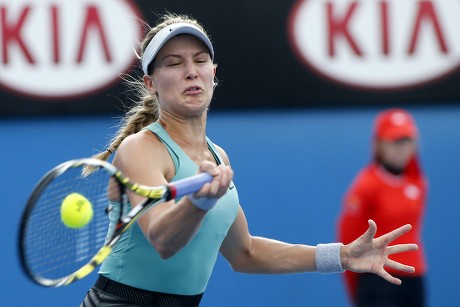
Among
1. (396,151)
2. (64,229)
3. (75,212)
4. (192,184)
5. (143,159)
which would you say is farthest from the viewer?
(396,151)

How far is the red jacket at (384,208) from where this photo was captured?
4.98 metres

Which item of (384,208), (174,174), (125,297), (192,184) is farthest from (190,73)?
(384,208)

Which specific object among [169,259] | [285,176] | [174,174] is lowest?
[169,259]

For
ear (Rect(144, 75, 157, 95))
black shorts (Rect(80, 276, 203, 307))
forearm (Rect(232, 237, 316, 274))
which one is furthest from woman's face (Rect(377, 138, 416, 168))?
black shorts (Rect(80, 276, 203, 307))

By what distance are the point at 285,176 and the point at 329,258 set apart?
2.38 m

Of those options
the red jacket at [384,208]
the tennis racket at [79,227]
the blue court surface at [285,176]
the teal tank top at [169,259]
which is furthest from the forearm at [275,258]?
the blue court surface at [285,176]

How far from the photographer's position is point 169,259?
320cm

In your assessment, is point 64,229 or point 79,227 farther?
point 64,229

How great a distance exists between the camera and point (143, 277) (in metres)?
3.21

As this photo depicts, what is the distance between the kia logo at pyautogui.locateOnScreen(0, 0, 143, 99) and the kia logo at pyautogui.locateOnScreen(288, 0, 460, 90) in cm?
93

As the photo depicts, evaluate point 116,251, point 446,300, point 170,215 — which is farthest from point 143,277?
point 446,300

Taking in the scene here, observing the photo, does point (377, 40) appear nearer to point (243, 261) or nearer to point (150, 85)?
point (243, 261)

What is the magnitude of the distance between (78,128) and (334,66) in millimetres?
1437

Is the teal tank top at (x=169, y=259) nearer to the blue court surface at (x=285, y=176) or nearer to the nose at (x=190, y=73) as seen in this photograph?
the nose at (x=190, y=73)
